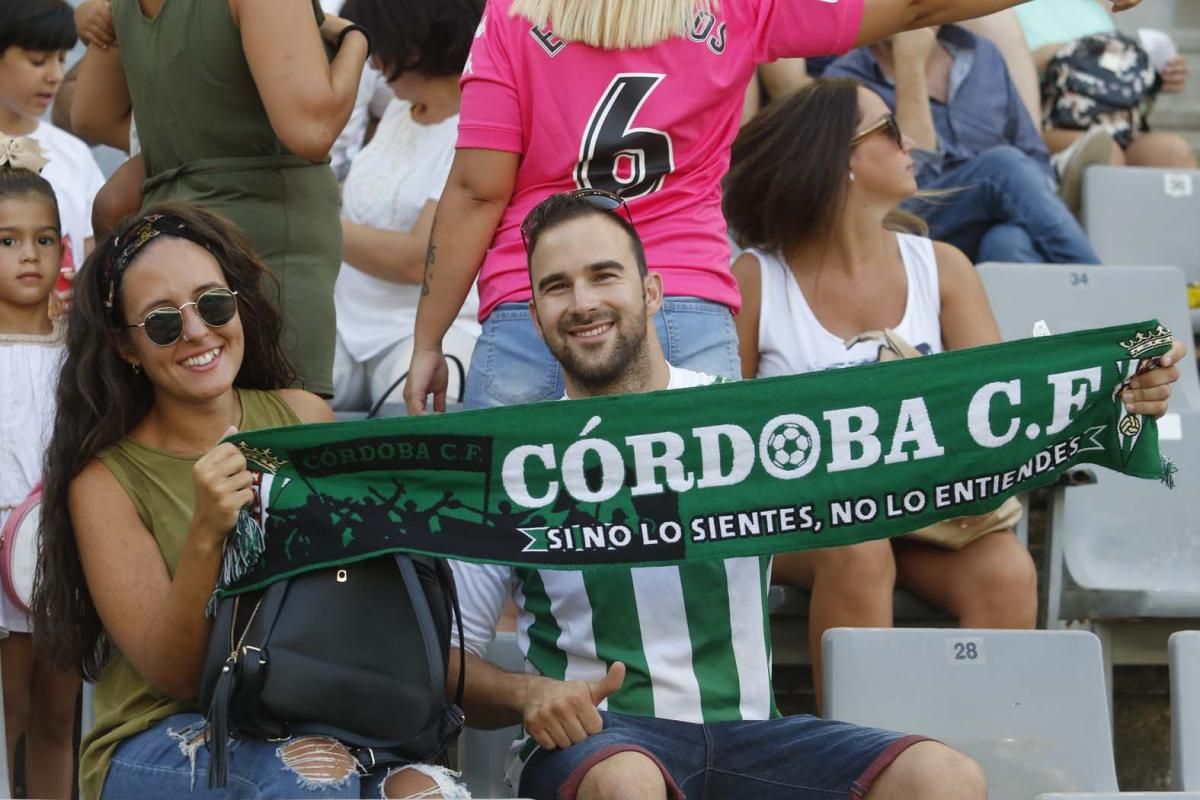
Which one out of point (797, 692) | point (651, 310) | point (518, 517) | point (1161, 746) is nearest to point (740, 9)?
point (651, 310)

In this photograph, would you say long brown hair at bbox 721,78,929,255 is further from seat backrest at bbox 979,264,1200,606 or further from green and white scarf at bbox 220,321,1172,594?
green and white scarf at bbox 220,321,1172,594

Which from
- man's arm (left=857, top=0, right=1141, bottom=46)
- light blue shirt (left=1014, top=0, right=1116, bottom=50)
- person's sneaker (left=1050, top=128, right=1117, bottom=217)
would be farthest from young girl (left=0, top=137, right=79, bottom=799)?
light blue shirt (left=1014, top=0, right=1116, bottom=50)

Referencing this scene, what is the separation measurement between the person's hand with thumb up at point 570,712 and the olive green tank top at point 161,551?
1.92 feet

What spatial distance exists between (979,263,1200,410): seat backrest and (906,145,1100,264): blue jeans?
566 mm

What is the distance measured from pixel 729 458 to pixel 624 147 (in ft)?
2.21

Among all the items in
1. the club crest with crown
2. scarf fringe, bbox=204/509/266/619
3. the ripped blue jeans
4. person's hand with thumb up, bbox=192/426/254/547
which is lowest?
the ripped blue jeans

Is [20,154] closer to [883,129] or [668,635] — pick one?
[668,635]

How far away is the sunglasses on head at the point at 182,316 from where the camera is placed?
122 inches

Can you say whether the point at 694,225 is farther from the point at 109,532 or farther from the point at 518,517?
the point at 109,532

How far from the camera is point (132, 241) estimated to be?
10.4ft

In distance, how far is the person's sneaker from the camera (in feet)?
20.4

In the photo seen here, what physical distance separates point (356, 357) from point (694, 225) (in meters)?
1.78

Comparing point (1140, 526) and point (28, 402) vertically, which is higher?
point (28, 402)

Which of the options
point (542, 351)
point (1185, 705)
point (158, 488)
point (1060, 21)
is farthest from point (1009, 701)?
point (1060, 21)
